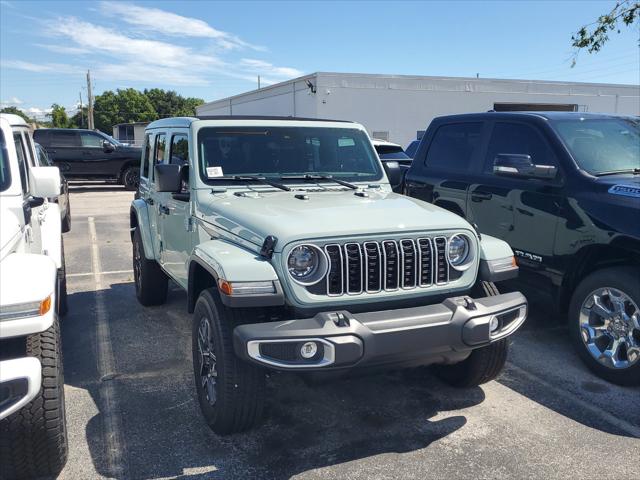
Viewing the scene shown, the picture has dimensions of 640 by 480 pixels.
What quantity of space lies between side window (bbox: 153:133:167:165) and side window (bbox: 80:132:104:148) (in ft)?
45.4

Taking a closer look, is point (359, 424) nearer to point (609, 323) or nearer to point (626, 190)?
point (609, 323)

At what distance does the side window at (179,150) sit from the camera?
4479mm

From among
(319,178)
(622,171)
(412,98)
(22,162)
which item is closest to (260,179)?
(319,178)

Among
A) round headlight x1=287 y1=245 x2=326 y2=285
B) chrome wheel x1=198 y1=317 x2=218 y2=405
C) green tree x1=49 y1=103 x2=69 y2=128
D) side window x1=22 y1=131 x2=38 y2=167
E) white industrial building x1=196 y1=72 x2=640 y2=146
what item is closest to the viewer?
round headlight x1=287 y1=245 x2=326 y2=285

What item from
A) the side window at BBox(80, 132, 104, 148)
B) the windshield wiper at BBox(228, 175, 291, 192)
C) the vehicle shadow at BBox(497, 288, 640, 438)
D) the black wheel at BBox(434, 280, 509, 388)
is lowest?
the vehicle shadow at BBox(497, 288, 640, 438)

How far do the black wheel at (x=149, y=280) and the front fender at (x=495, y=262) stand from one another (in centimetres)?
347

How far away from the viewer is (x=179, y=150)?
4688mm

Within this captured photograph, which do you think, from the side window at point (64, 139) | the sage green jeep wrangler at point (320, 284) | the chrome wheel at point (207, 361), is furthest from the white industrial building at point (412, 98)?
the chrome wheel at point (207, 361)

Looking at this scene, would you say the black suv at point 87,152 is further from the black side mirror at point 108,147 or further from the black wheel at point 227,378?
the black wheel at point 227,378

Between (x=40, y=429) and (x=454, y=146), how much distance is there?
189 inches

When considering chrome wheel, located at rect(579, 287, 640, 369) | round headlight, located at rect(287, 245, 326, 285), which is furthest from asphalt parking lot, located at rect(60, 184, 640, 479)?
round headlight, located at rect(287, 245, 326, 285)

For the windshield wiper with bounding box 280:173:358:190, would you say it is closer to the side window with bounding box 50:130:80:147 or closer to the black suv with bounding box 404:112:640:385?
the black suv with bounding box 404:112:640:385

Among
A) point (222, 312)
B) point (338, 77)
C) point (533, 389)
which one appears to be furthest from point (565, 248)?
point (338, 77)

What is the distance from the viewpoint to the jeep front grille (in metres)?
3.13
